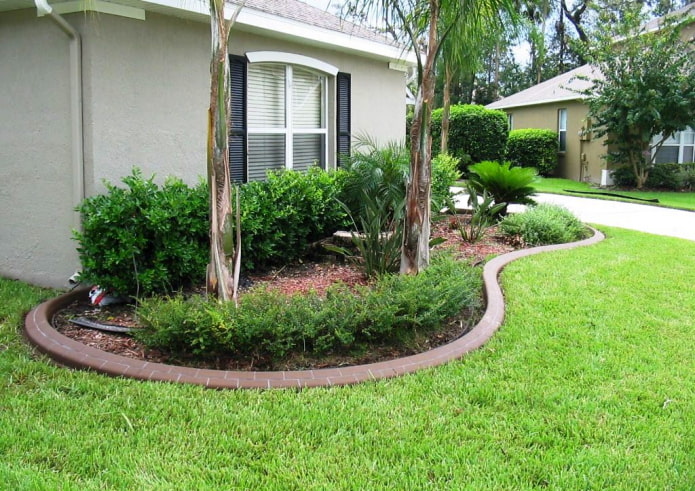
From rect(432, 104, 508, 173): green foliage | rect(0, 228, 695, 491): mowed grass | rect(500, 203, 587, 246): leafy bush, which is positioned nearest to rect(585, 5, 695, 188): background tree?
rect(432, 104, 508, 173): green foliage

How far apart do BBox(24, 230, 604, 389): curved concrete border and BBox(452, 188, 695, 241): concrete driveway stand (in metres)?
5.97

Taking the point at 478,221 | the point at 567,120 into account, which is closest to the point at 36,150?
the point at 478,221

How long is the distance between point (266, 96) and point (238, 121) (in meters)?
0.70

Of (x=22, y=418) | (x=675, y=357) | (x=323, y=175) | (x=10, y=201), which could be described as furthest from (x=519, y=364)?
(x=10, y=201)

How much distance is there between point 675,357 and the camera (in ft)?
15.4

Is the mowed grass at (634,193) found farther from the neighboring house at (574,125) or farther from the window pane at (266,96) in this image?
the window pane at (266,96)

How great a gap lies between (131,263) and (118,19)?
248 centimetres

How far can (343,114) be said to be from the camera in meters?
9.41

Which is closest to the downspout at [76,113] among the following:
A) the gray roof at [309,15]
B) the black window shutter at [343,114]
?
the gray roof at [309,15]

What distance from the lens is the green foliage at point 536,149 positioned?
22281mm

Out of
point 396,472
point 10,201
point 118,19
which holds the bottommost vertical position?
point 396,472

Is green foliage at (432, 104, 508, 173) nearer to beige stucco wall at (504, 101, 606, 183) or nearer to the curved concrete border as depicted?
beige stucco wall at (504, 101, 606, 183)

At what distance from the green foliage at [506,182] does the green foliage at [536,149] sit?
12681mm

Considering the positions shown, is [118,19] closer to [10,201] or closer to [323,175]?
[10,201]
